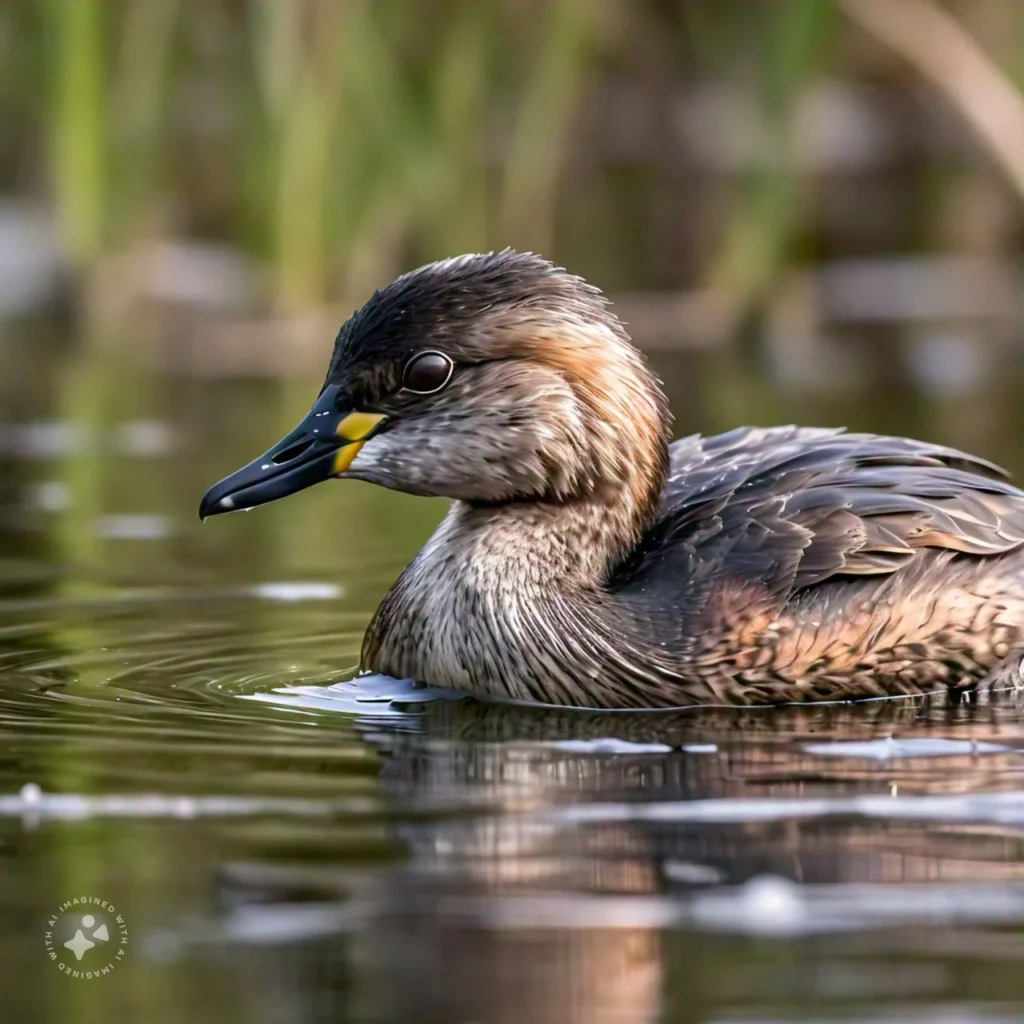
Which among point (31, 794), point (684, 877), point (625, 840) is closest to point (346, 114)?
point (31, 794)

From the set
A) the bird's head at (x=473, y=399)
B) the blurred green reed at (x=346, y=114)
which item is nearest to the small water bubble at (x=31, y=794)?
the bird's head at (x=473, y=399)

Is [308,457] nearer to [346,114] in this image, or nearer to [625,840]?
[625,840]

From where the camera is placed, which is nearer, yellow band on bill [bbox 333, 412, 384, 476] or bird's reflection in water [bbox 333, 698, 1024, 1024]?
bird's reflection in water [bbox 333, 698, 1024, 1024]

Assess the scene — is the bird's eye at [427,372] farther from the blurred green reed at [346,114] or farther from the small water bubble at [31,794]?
the blurred green reed at [346,114]

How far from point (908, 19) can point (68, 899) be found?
38.8ft

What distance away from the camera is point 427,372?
24.4ft

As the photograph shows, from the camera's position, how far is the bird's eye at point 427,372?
24.4 feet

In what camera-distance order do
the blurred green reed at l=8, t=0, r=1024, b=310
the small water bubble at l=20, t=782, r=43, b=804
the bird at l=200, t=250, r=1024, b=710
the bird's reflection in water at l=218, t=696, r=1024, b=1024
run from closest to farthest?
the bird's reflection in water at l=218, t=696, r=1024, b=1024 < the small water bubble at l=20, t=782, r=43, b=804 < the bird at l=200, t=250, r=1024, b=710 < the blurred green reed at l=8, t=0, r=1024, b=310

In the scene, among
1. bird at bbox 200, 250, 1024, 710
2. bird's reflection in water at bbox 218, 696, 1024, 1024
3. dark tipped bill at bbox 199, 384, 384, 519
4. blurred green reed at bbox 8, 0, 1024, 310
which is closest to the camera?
bird's reflection in water at bbox 218, 696, 1024, 1024

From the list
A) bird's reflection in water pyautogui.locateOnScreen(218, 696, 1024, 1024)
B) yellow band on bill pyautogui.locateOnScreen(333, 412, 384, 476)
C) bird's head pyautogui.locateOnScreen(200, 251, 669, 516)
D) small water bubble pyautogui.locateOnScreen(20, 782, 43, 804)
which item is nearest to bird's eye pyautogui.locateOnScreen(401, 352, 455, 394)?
bird's head pyautogui.locateOnScreen(200, 251, 669, 516)

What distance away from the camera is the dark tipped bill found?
24.2ft

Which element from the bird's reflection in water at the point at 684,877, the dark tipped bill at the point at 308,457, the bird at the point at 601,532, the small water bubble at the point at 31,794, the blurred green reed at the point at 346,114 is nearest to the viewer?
the bird's reflection in water at the point at 684,877

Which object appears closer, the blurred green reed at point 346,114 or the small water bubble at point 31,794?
the small water bubble at point 31,794

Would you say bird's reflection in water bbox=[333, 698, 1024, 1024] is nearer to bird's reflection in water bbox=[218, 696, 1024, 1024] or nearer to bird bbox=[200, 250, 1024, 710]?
bird's reflection in water bbox=[218, 696, 1024, 1024]
